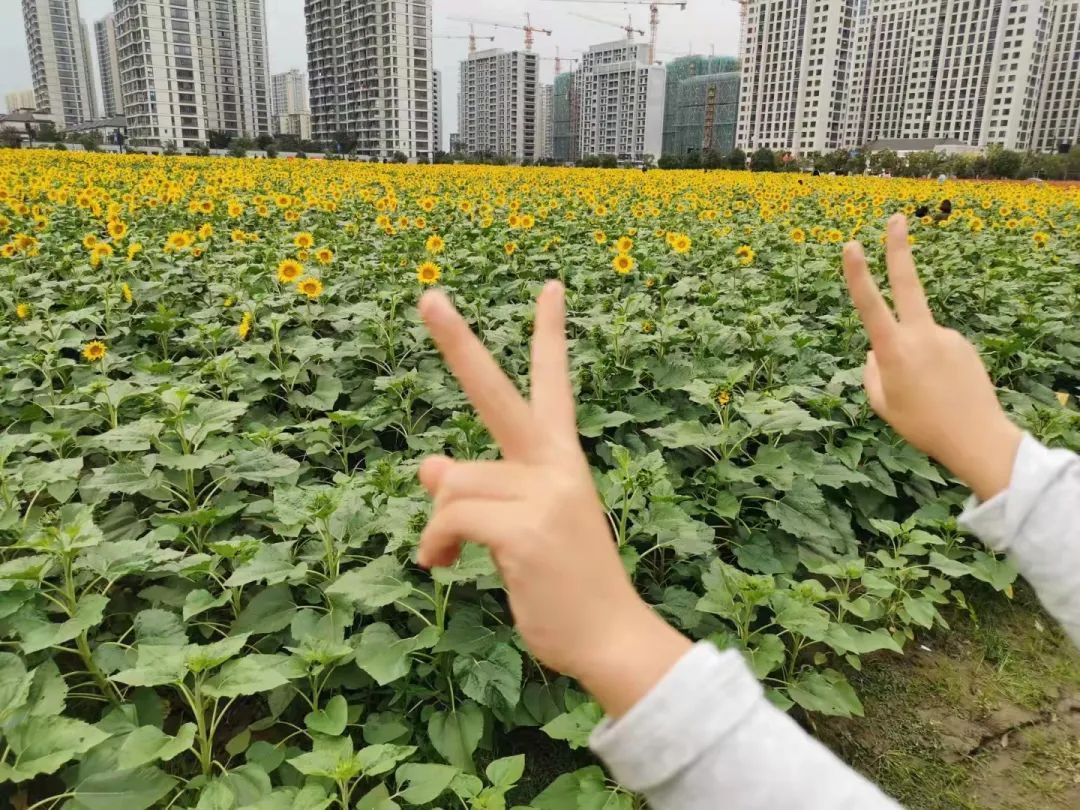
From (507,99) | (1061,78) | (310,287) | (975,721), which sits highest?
(1061,78)

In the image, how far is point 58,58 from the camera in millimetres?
107625

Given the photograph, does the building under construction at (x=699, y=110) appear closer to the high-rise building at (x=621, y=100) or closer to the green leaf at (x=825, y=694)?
the high-rise building at (x=621, y=100)

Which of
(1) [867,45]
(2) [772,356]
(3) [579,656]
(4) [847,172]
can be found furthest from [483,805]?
(1) [867,45]

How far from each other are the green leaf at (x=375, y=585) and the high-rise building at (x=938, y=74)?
98.8m

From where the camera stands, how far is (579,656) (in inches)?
21.1

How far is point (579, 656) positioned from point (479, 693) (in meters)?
1.36

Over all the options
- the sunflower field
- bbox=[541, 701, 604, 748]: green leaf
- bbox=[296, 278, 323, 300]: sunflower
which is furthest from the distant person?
bbox=[296, 278, 323, 300]: sunflower

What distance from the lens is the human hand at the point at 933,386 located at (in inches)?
28.4

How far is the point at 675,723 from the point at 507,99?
129 meters

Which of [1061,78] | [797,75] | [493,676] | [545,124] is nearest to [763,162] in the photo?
[493,676]

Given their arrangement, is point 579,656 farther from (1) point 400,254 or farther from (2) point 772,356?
(1) point 400,254

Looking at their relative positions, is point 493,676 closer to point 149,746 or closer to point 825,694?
point 149,746

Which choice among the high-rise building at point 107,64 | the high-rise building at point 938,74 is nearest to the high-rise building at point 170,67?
the high-rise building at point 107,64

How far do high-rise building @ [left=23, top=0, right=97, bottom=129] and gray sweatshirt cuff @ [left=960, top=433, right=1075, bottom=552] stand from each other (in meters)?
123
